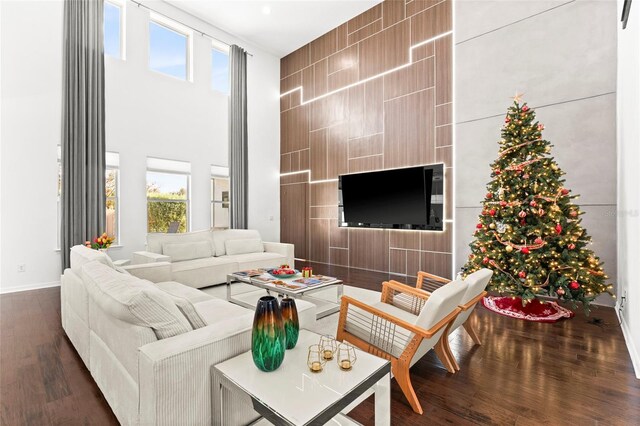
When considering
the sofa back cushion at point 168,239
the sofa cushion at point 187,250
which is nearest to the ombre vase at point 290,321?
the sofa cushion at point 187,250

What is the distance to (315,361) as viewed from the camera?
1.48 metres

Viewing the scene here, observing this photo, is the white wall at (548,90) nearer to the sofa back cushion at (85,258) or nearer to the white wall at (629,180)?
the white wall at (629,180)

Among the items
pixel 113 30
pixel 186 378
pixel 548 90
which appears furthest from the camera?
pixel 113 30

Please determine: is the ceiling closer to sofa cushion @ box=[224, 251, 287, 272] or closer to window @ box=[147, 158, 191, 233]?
window @ box=[147, 158, 191, 233]

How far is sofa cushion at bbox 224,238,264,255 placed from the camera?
5539mm

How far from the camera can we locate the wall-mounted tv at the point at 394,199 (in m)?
5.34

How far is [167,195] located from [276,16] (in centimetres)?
425

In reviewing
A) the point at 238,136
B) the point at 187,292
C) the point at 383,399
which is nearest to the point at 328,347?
the point at 383,399

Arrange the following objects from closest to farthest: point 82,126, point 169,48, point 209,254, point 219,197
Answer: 1. point 82,126
2. point 209,254
3. point 169,48
4. point 219,197

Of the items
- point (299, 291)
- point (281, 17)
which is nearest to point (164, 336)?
point (299, 291)

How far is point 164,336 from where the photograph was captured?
1.54 meters

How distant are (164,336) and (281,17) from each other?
6.84 m

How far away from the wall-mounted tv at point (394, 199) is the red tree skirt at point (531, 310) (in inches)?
64.6

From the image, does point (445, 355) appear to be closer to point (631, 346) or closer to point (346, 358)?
point (346, 358)
